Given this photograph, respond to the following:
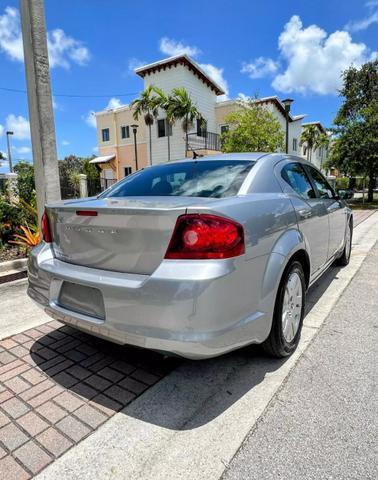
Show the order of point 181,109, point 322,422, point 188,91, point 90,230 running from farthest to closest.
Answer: point 188,91 < point 181,109 < point 90,230 < point 322,422

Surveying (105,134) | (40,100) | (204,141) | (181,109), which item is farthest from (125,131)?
(40,100)

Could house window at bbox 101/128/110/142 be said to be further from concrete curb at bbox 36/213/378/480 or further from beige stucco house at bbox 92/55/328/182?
concrete curb at bbox 36/213/378/480

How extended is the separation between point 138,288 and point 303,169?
8.28ft

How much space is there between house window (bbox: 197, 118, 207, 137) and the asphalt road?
19.9 m

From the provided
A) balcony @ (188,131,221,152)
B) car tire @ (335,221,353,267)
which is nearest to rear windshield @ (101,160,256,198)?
car tire @ (335,221,353,267)

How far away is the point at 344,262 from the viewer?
546cm

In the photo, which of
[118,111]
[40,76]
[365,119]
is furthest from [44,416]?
[118,111]

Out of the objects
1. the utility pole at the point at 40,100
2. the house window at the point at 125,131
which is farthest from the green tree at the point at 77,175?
the utility pole at the point at 40,100

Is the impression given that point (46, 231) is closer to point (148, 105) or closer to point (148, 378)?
point (148, 378)

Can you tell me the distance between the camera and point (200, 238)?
1941 millimetres

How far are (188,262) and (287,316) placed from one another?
46.8 inches

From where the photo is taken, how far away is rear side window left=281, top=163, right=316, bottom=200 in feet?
10.3

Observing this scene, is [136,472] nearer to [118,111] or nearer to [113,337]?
[113,337]

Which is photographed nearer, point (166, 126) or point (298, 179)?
point (298, 179)
